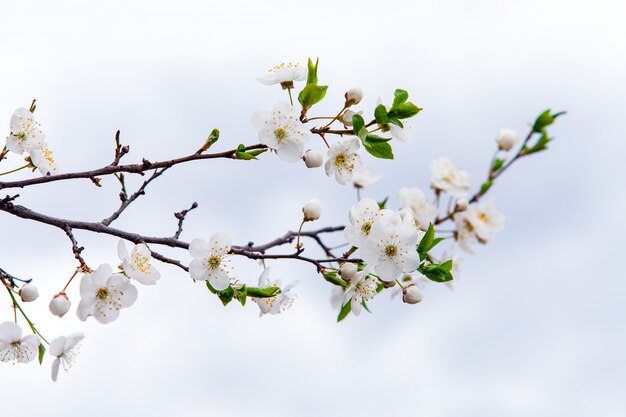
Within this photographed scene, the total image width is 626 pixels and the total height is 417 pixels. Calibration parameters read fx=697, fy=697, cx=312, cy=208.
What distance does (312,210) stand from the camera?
2879mm

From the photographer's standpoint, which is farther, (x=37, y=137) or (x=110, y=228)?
(x=37, y=137)

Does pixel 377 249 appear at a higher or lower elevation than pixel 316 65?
lower

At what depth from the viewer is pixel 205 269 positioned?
254 centimetres

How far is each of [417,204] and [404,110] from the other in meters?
1.76

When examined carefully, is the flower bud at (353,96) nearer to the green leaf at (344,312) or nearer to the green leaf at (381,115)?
the green leaf at (381,115)

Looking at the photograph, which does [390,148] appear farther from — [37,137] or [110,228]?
[37,137]

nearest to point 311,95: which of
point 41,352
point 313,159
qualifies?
point 313,159

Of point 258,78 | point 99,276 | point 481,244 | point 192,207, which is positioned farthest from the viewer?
point 481,244

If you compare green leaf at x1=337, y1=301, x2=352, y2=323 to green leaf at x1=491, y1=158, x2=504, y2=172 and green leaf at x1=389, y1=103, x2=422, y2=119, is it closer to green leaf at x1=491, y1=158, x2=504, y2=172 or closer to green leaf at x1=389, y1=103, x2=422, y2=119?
green leaf at x1=389, y1=103, x2=422, y2=119

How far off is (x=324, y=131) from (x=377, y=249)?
0.47 meters

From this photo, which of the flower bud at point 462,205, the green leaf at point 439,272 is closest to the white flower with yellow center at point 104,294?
the green leaf at point 439,272

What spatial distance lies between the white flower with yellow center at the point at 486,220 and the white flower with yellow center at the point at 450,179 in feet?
0.44

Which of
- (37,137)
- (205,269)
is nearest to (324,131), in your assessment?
(205,269)

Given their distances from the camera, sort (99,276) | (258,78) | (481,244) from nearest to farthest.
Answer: (99,276) < (258,78) < (481,244)
